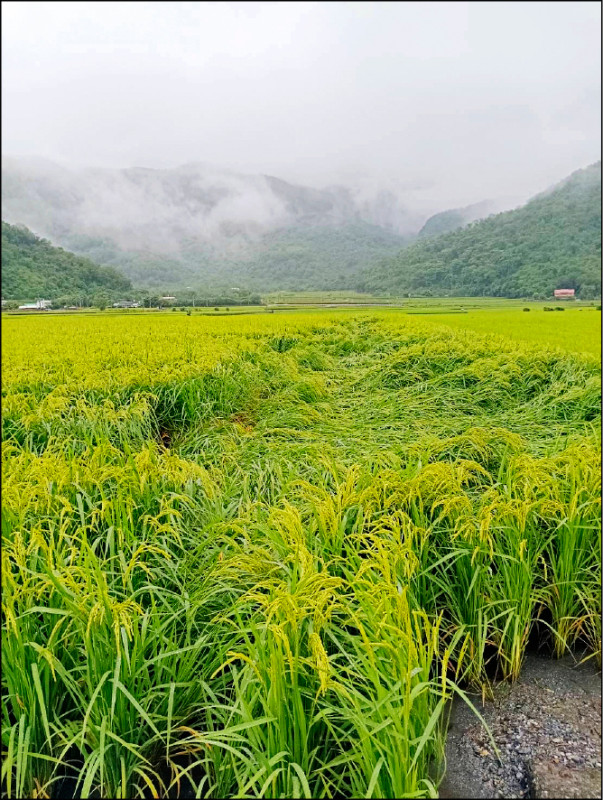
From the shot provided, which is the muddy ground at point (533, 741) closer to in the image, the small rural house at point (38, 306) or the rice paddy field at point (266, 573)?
the rice paddy field at point (266, 573)

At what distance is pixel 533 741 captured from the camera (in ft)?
4.81

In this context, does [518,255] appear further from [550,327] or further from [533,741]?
[533,741]

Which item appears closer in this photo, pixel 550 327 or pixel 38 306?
pixel 38 306

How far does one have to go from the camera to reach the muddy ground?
4.36 feet

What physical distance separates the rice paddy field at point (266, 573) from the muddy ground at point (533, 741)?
8 centimetres

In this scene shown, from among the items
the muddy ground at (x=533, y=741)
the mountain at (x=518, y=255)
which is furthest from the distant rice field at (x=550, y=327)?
the muddy ground at (x=533, y=741)

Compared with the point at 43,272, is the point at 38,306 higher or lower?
lower

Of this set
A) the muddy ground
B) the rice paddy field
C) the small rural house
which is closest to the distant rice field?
the rice paddy field

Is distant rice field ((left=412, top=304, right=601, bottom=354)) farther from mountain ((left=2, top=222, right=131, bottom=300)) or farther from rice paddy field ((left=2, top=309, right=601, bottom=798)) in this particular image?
mountain ((left=2, top=222, right=131, bottom=300))

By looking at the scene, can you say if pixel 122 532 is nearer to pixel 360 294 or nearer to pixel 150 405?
pixel 150 405

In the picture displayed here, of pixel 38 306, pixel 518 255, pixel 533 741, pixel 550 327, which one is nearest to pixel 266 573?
pixel 533 741

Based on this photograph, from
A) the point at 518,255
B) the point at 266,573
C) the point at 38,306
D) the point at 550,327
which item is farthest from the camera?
the point at 550,327

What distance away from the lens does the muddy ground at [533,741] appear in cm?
133

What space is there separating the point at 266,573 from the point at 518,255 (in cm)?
308
